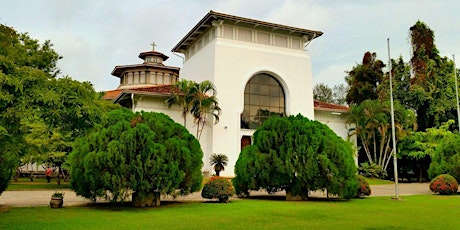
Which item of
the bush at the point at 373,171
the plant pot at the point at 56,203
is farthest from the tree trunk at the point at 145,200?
the bush at the point at 373,171

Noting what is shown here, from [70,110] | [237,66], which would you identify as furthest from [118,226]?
[237,66]

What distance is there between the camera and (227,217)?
414 inches

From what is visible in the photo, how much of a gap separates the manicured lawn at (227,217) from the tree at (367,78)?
2771cm

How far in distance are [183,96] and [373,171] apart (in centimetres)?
1618

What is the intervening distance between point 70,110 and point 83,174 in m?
3.82

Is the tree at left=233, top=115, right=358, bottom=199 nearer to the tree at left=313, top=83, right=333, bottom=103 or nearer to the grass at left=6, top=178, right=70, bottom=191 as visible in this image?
the grass at left=6, top=178, right=70, bottom=191

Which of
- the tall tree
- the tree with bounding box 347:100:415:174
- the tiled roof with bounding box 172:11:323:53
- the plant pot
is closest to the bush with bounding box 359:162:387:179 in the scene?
the tree with bounding box 347:100:415:174

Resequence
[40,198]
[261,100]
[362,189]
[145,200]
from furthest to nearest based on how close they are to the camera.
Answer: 1. [261,100]
2. [362,189]
3. [40,198]
4. [145,200]

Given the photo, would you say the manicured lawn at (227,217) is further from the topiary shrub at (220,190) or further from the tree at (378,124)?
the tree at (378,124)

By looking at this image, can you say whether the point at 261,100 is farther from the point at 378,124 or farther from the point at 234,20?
the point at 378,124

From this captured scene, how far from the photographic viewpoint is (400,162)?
36000 millimetres

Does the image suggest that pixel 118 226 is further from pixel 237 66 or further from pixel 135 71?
pixel 135 71

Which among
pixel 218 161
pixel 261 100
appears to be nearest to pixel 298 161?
pixel 218 161

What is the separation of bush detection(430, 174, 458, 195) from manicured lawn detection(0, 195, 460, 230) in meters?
7.24
